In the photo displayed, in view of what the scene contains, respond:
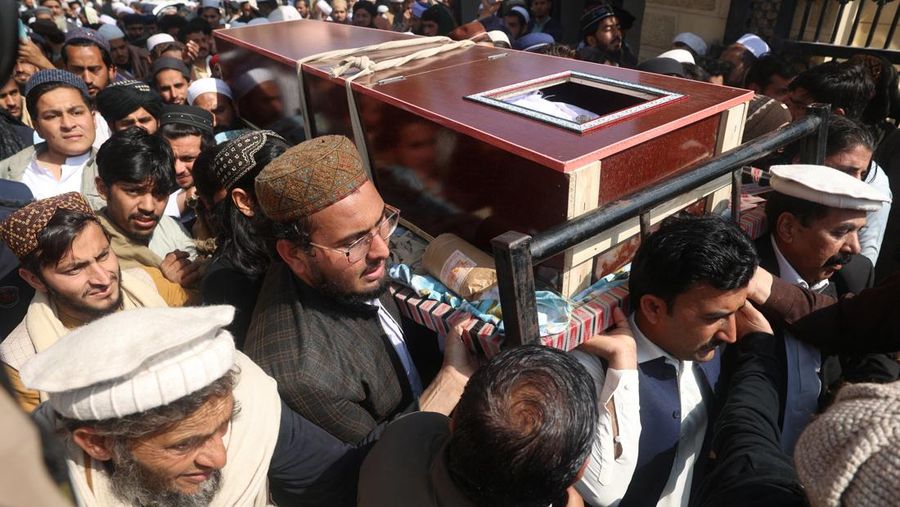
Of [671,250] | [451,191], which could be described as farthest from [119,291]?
[671,250]

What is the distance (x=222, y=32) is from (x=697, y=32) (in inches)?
191

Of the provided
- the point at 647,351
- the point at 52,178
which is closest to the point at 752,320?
the point at 647,351

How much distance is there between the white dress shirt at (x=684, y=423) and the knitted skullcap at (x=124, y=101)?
116 inches

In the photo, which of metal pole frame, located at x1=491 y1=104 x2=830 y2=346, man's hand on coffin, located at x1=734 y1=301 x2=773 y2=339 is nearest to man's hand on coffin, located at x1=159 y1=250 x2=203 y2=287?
metal pole frame, located at x1=491 y1=104 x2=830 y2=346

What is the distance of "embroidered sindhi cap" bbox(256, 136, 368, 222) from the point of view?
1382 mm

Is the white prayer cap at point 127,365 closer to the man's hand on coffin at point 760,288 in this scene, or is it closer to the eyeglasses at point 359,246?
the eyeglasses at point 359,246

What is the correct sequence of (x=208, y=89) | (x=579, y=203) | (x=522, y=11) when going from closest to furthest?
(x=579, y=203) → (x=208, y=89) → (x=522, y=11)

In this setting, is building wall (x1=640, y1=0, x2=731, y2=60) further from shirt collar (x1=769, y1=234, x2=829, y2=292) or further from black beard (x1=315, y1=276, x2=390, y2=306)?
black beard (x1=315, y1=276, x2=390, y2=306)

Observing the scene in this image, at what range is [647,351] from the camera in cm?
151

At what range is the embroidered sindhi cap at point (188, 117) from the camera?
2.76 meters

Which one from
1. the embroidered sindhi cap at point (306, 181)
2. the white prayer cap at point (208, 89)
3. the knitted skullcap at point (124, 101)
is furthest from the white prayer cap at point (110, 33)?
the embroidered sindhi cap at point (306, 181)

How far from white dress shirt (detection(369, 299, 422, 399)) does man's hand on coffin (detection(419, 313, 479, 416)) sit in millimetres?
254

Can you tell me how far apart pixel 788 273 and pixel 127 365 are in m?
1.91

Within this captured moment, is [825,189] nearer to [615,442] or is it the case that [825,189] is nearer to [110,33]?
[615,442]
